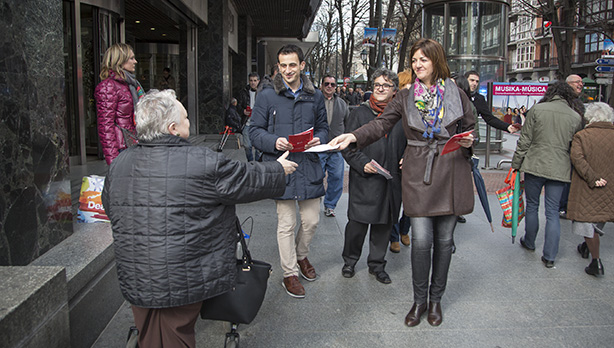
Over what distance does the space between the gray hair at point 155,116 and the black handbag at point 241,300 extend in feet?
2.53

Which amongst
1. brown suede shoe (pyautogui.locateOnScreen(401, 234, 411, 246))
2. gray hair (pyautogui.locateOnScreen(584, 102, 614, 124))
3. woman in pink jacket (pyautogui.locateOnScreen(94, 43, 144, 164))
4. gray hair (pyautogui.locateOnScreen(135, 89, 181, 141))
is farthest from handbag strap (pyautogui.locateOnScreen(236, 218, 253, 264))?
gray hair (pyautogui.locateOnScreen(584, 102, 614, 124))

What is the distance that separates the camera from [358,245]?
459cm

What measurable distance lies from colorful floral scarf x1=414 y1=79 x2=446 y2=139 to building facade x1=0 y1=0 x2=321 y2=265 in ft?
8.18

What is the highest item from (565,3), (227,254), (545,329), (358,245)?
(565,3)

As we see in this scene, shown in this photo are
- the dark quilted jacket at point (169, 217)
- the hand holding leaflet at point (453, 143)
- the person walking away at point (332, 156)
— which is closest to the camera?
the dark quilted jacket at point (169, 217)

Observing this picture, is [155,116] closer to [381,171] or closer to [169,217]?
[169,217]

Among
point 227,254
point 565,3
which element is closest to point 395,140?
point 227,254

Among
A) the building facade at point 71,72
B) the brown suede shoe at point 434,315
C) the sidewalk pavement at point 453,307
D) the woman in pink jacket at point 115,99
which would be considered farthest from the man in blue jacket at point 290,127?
the building facade at point 71,72

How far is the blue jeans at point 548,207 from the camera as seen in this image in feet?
16.1

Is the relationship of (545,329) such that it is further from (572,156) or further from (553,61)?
(553,61)

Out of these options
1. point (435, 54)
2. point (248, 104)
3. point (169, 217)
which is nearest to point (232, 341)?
point (169, 217)

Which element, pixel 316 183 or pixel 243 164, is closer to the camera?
pixel 243 164

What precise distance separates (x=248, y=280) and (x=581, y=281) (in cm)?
321

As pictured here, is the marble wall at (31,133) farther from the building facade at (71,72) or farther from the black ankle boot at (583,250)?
the black ankle boot at (583,250)
